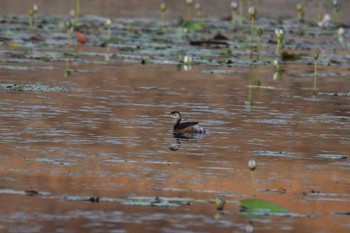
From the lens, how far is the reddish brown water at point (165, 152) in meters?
10.4

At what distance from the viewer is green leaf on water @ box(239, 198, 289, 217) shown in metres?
10.5

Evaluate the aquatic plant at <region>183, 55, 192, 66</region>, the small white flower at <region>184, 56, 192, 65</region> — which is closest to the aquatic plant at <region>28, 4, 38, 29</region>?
the aquatic plant at <region>183, 55, 192, 66</region>

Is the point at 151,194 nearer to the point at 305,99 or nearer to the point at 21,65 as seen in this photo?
the point at 305,99

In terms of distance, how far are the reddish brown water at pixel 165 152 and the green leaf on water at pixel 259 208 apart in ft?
0.35

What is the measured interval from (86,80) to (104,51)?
551cm

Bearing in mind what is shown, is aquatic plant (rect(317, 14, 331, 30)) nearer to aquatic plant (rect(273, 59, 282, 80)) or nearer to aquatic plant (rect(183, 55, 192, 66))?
aquatic plant (rect(273, 59, 282, 80))

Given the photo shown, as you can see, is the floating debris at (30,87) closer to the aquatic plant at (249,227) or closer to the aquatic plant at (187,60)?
the aquatic plant at (187,60)

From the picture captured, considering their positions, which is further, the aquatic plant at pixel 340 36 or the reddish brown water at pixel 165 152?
the aquatic plant at pixel 340 36

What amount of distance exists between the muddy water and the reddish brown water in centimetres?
2

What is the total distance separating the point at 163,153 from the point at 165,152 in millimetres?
97

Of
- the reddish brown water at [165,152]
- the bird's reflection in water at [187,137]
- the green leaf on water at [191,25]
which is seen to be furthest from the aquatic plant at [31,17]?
the bird's reflection in water at [187,137]

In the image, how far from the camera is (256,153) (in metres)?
13.9

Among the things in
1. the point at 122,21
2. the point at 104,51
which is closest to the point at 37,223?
the point at 104,51

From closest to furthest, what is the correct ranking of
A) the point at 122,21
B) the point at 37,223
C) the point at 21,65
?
the point at 37,223
the point at 21,65
the point at 122,21
